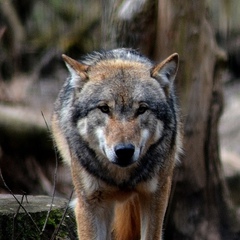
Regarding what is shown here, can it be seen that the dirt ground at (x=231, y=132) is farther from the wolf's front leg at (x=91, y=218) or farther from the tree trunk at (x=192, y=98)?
the wolf's front leg at (x=91, y=218)

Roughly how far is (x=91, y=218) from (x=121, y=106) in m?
1.09

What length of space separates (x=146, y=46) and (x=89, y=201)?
3452 mm

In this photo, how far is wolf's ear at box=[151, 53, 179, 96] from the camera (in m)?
6.24

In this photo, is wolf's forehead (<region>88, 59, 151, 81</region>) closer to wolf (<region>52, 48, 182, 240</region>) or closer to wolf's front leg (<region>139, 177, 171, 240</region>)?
wolf (<region>52, 48, 182, 240</region>)

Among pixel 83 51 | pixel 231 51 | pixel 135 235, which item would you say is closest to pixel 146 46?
pixel 135 235

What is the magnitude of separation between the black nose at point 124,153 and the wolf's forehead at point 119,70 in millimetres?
698

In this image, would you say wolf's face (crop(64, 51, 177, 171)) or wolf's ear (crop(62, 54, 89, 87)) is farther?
wolf's ear (crop(62, 54, 89, 87))

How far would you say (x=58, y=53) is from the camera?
17.1 meters

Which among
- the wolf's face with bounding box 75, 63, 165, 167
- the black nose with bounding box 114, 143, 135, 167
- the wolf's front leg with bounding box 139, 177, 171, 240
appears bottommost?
the wolf's front leg with bounding box 139, 177, 171, 240

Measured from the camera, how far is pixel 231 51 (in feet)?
64.4

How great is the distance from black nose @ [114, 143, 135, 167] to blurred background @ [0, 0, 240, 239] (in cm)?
156

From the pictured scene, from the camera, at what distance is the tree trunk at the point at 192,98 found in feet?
30.3

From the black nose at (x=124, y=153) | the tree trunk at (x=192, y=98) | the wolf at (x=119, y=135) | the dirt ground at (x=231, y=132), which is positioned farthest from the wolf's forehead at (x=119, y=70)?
the dirt ground at (x=231, y=132)

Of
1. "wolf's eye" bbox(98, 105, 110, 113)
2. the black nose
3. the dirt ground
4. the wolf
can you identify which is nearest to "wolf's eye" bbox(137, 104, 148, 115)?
the wolf
